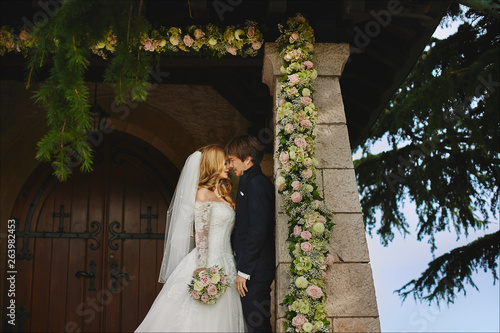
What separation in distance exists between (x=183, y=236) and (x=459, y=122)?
14.5ft

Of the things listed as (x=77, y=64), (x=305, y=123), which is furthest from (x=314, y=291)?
(x=77, y=64)

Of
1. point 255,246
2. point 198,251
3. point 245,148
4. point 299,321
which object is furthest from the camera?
point 245,148

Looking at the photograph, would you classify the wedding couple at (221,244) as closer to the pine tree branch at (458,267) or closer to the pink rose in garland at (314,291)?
the pink rose in garland at (314,291)

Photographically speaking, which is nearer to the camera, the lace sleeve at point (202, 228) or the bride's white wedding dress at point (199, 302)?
the bride's white wedding dress at point (199, 302)

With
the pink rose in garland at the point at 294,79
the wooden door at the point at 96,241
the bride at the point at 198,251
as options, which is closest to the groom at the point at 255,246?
the bride at the point at 198,251

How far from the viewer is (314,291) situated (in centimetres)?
337

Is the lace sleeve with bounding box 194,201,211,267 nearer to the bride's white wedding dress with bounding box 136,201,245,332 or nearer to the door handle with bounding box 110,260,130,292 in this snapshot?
the bride's white wedding dress with bounding box 136,201,245,332

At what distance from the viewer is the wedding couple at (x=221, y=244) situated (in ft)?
11.7

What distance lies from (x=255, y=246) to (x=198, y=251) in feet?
1.42

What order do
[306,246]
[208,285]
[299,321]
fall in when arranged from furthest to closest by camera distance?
[208,285], [306,246], [299,321]

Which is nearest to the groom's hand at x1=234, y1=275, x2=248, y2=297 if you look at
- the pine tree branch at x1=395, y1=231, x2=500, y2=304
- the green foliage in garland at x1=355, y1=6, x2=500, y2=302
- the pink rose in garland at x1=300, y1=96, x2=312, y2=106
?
the pink rose in garland at x1=300, y1=96, x2=312, y2=106

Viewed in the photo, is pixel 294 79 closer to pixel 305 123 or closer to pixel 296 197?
pixel 305 123

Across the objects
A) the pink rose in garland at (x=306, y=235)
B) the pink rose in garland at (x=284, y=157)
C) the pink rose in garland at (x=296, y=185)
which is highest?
the pink rose in garland at (x=284, y=157)

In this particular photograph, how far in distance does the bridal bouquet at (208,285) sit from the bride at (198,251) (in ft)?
0.18
